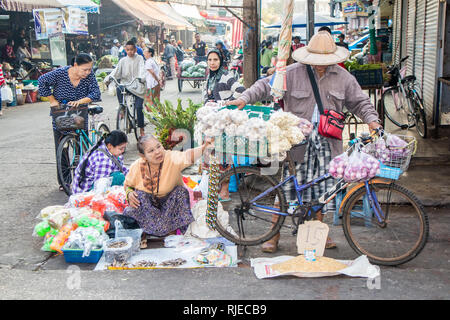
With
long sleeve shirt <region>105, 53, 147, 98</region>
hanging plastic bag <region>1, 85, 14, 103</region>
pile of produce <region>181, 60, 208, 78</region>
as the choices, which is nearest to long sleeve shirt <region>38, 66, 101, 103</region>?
long sleeve shirt <region>105, 53, 147, 98</region>

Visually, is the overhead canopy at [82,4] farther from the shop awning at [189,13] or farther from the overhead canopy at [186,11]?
the overhead canopy at [186,11]

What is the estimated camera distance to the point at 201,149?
4562 millimetres

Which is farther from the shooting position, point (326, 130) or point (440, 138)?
point (440, 138)

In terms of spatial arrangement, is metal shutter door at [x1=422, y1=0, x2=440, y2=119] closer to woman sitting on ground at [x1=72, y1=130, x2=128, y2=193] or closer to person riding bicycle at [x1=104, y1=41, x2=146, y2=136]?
person riding bicycle at [x1=104, y1=41, x2=146, y2=136]

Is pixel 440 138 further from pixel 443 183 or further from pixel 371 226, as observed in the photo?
pixel 371 226

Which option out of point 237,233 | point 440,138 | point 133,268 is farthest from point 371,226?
point 440,138

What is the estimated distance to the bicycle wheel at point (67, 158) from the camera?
6.35m

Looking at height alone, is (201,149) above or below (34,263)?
above

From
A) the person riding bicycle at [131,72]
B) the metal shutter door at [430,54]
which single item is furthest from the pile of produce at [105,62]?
the metal shutter door at [430,54]

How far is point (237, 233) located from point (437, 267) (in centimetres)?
181

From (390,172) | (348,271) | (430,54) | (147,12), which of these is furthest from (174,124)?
(147,12)

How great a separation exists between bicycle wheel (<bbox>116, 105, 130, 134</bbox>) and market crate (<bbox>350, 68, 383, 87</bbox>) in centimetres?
424

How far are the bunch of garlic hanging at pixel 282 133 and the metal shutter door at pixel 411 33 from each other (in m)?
9.79

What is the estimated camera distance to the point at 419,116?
935 cm
